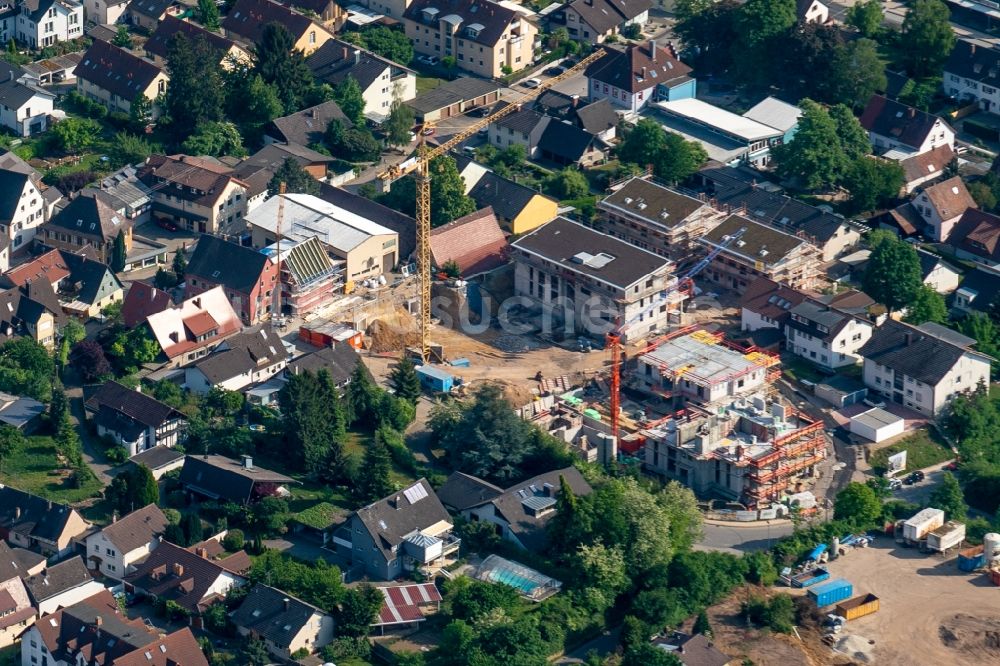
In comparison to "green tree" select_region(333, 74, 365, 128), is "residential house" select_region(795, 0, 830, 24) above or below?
above

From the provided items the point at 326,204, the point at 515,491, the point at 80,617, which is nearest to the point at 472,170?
the point at 326,204

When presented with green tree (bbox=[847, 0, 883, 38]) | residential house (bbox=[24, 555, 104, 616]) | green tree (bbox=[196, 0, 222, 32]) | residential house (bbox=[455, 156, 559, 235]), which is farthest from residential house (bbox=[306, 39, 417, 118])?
residential house (bbox=[24, 555, 104, 616])

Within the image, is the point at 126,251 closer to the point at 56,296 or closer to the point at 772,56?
the point at 56,296

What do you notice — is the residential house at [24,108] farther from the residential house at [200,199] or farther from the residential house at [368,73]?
the residential house at [368,73]

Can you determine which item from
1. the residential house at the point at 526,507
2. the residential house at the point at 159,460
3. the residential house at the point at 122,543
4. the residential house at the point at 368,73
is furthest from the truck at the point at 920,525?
the residential house at the point at 368,73

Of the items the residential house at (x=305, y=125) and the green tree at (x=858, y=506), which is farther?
the residential house at (x=305, y=125)

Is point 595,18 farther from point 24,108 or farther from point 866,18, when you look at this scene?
point 24,108

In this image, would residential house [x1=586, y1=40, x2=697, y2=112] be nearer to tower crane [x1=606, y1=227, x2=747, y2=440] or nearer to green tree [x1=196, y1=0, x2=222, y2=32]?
tower crane [x1=606, y1=227, x2=747, y2=440]
